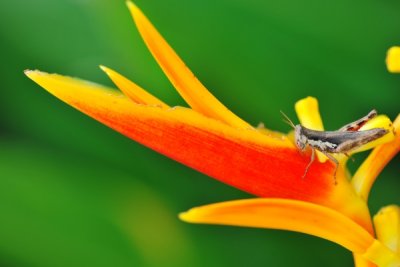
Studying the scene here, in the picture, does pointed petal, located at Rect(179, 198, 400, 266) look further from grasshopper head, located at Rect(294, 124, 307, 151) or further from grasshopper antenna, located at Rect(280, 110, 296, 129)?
grasshopper antenna, located at Rect(280, 110, 296, 129)

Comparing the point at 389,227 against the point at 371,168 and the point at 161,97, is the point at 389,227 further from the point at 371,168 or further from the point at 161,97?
the point at 161,97

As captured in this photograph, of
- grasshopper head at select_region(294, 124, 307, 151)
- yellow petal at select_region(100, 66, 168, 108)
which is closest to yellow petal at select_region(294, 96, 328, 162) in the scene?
grasshopper head at select_region(294, 124, 307, 151)

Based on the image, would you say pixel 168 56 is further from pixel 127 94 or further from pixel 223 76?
pixel 223 76

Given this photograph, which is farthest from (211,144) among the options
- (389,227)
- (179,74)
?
(389,227)

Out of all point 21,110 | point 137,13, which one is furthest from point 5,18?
point 137,13

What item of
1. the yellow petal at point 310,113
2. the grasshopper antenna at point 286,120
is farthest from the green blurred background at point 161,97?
the yellow petal at point 310,113
